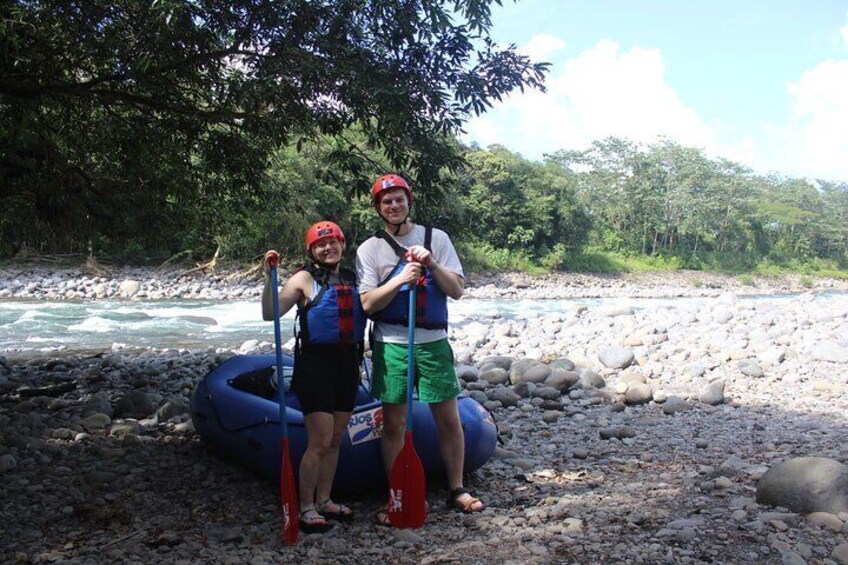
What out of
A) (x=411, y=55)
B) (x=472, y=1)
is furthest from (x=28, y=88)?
(x=472, y=1)

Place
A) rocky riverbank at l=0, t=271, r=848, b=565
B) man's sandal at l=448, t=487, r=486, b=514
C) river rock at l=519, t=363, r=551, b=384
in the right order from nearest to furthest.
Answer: rocky riverbank at l=0, t=271, r=848, b=565 < man's sandal at l=448, t=487, r=486, b=514 < river rock at l=519, t=363, r=551, b=384

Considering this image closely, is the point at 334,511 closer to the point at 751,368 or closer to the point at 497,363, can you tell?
the point at 497,363

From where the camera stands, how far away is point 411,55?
4234 millimetres

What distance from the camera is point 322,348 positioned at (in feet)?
9.77

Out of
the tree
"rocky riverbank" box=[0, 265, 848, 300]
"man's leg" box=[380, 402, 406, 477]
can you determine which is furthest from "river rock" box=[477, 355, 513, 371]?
"rocky riverbank" box=[0, 265, 848, 300]

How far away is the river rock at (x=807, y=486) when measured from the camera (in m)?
2.82

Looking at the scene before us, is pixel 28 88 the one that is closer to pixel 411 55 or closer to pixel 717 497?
pixel 411 55

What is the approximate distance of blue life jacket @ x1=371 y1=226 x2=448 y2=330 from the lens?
3014 mm

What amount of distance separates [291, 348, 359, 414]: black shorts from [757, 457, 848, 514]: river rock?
193 centimetres

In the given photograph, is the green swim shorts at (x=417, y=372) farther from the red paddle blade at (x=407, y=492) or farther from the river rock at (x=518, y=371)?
the river rock at (x=518, y=371)

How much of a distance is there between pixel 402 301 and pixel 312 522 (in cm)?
107

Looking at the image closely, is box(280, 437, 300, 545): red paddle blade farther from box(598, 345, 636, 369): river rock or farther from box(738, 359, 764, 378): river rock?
box(738, 359, 764, 378): river rock

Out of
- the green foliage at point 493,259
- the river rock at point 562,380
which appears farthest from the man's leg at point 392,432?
the green foliage at point 493,259

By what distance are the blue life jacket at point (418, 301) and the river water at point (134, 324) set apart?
870cm
